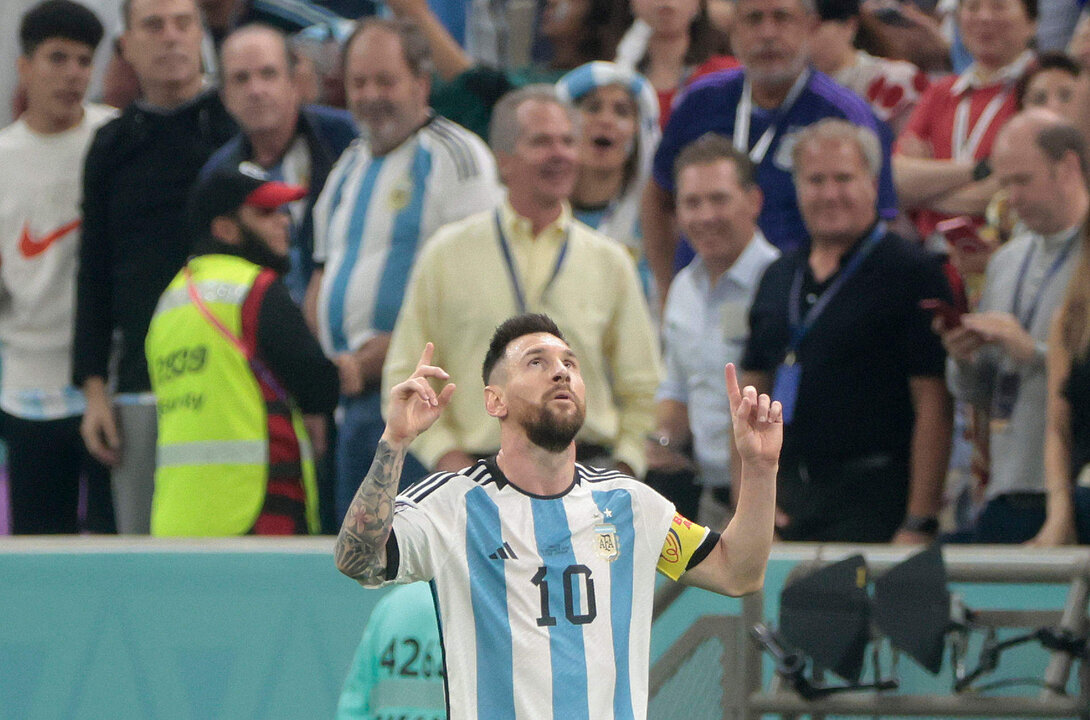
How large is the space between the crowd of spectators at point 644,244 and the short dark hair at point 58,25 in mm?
13

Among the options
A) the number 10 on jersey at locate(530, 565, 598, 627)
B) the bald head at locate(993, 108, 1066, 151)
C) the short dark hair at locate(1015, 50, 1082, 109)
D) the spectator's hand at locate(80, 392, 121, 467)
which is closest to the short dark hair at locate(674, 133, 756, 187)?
the bald head at locate(993, 108, 1066, 151)

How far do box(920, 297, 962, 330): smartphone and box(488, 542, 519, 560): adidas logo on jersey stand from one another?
2.36 m

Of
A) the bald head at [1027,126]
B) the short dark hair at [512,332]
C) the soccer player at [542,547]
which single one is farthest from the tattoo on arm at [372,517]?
the bald head at [1027,126]

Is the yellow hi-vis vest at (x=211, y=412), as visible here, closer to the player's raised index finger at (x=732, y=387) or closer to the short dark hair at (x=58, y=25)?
the short dark hair at (x=58, y=25)

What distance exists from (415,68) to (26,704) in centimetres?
274

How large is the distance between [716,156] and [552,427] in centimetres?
281

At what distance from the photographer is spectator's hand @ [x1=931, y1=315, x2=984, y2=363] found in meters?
5.54

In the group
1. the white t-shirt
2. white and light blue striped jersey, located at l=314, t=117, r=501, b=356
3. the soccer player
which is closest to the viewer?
the soccer player

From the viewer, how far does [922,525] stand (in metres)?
5.58

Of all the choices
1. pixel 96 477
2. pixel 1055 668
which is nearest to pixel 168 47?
pixel 96 477

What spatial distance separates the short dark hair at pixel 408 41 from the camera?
6.57 metres

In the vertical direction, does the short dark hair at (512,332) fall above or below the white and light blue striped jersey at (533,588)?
above

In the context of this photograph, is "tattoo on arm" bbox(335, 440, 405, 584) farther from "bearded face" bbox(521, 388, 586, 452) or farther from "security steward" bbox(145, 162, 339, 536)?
"security steward" bbox(145, 162, 339, 536)

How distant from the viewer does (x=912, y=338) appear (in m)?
5.68
